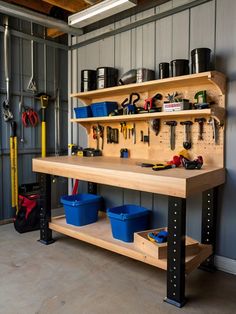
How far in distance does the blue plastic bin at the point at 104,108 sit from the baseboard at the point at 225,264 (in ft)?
5.63

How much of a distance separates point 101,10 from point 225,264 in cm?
247

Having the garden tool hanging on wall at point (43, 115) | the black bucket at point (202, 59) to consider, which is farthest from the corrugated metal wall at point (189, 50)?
the garden tool hanging on wall at point (43, 115)

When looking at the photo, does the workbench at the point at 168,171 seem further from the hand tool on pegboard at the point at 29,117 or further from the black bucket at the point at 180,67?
the hand tool on pegboard at the point at 29,117

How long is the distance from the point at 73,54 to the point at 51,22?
1.96ft

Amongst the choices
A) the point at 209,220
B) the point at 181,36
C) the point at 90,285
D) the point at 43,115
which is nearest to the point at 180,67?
the point at 181,36

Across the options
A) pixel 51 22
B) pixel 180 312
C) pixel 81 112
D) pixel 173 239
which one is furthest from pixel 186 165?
pixel 51 22

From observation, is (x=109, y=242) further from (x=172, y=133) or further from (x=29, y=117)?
(x=29, y=117)

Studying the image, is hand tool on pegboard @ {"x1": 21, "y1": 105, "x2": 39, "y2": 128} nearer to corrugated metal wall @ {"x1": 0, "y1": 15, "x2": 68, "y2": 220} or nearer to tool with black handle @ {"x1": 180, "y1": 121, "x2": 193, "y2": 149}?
corrugated metal wall @ {"x1": 0, "y1": 15, "x2": 68, "y2": 220}

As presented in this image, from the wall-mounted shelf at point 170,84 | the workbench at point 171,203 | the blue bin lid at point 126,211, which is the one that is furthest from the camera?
the blue bin lid at point 126,211

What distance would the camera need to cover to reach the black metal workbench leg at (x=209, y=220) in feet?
7.48

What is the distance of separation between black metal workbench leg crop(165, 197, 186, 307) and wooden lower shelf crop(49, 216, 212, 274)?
94mm

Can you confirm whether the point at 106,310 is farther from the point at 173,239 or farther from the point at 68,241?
the point at 68,241

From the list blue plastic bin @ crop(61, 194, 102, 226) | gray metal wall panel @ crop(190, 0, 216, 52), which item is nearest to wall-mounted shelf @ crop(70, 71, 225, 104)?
gray metal wall panel @ crop(190, 0, 216, 52)

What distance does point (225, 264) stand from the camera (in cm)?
232
